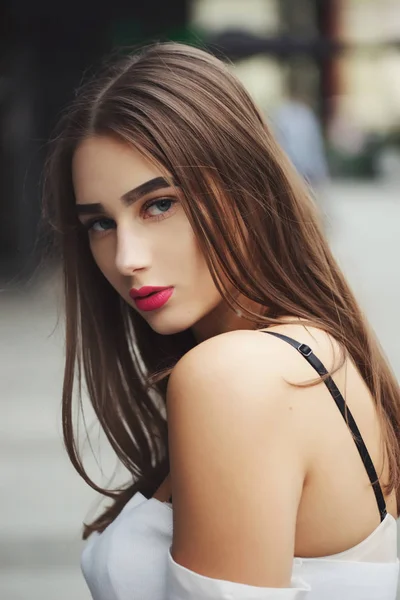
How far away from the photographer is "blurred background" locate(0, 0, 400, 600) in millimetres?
4105

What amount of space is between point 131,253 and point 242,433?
43cm

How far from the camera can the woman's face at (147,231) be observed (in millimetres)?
1662

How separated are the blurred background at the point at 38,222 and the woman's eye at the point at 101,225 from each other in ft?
1.32

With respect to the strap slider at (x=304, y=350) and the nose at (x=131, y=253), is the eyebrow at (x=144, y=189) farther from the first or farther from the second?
the strap slider at (x=304, y=350)

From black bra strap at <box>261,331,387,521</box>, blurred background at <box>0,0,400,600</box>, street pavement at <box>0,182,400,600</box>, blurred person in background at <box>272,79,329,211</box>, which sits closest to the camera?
black bra strap at <box>261,331,387,521</box>

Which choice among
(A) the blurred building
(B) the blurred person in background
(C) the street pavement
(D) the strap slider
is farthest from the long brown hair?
(B) the blurred person in background

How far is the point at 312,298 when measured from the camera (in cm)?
177

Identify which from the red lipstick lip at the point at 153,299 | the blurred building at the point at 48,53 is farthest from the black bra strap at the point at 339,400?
the blurred building at the point at 48,53

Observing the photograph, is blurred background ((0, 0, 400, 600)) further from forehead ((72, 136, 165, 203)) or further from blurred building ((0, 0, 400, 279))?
forehead ((72, 136, 165, 203))

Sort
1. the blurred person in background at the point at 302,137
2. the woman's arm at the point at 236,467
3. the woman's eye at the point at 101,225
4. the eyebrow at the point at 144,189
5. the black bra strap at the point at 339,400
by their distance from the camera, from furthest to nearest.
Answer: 1. the blurred person in background at the point at 302,137
2. the woman's eye at the point at 101,225
3. the eyebrow at the point at 144,189
4. the black bra strap at the point at 339,400
5. the woman's arm at the point at 236,467

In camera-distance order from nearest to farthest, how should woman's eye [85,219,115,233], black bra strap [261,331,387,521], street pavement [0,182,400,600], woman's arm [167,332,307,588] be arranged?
1. woman's arm [167,332,307,588]
2. black bra strap [261,331,387,521]
3. woman's eye [85,219,115,233]
4. street pavement [0,182,400,600]

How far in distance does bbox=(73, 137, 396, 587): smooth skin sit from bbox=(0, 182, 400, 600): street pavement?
516 mm

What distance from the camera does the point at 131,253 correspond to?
1.68 metres

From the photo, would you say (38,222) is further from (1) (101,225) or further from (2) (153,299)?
(2) (153,299)
